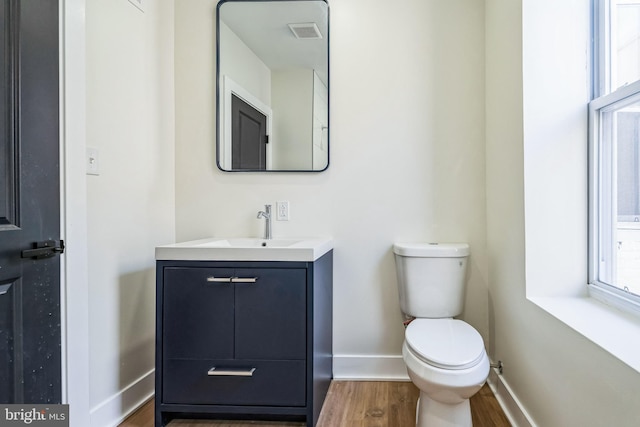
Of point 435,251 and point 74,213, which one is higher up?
point 74,213

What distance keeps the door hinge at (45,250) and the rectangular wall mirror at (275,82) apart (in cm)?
109

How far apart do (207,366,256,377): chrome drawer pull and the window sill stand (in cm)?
119

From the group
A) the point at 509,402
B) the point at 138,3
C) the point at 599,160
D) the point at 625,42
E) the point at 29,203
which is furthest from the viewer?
the point at 138,3

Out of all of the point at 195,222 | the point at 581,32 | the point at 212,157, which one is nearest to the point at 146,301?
the point at 195,222

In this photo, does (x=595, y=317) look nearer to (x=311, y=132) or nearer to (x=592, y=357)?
(x=592, y=357)

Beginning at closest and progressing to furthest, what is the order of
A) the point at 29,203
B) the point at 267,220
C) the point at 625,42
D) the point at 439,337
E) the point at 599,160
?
the point at 29,203 → the point at 625,42 → the point at 599,160 → the point at 439,337 → the point at 267,220

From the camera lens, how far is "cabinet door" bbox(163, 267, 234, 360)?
1.69 m

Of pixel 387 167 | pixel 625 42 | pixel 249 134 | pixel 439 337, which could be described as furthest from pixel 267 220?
pixel 625 42

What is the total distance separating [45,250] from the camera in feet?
4.27

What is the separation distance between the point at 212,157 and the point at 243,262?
2.84 ft

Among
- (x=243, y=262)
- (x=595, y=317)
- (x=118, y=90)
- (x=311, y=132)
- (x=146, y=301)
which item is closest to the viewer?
(x=595, y=317)

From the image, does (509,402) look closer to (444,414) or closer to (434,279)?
(444,414)

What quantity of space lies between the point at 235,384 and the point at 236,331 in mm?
228

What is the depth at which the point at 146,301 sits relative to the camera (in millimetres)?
2014
